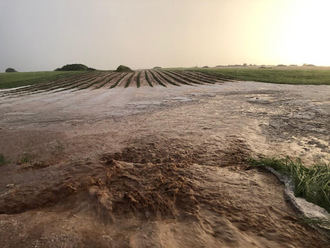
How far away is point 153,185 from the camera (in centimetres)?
358

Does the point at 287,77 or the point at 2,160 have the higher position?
the point at 287,77

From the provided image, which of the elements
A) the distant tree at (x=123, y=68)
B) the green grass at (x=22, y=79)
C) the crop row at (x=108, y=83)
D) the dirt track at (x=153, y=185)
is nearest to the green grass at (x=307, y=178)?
the dirt track at (x=153, y=185)

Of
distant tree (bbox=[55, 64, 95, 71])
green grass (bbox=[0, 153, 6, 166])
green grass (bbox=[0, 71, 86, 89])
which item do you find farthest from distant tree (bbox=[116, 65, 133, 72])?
green grass (bbox=[0, 153, 6, 166])

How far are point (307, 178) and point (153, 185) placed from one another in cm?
242

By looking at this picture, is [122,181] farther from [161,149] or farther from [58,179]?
[161,149]

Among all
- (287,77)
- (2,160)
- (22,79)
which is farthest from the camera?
(22,79)

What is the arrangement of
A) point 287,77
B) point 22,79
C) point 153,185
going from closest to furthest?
point 153,185 → point 287,77 → point 22,79

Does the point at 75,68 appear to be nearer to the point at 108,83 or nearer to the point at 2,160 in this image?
the point at 108,83

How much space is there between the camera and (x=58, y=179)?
3889 millimetres

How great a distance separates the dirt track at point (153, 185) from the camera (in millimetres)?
2521

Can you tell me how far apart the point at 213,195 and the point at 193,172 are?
0.76m

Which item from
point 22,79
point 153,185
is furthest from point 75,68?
point 153,185

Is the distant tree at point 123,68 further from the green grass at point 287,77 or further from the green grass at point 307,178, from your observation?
the green grass at point 307,178

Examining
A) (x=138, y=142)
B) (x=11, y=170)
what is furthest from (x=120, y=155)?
(x=11, y=170)
